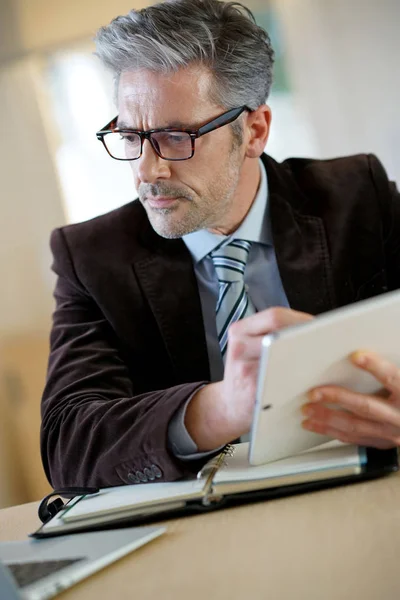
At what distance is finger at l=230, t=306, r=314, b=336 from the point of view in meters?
1.09

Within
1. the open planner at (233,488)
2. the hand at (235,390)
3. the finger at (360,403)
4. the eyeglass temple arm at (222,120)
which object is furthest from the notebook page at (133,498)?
the eyeglass temple arm at (222,120)

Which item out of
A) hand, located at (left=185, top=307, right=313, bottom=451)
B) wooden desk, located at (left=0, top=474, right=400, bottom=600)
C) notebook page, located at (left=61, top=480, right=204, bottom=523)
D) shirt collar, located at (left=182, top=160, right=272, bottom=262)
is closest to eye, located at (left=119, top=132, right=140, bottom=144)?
shirt collar, located at (left=182, top=160, right=272, bottom=262)

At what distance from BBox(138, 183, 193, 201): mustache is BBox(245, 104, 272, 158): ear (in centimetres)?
25

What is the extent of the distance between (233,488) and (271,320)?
23cm

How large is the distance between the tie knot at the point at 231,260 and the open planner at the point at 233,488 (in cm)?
64

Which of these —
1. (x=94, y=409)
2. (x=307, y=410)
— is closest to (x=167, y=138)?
(x=94, y=409)

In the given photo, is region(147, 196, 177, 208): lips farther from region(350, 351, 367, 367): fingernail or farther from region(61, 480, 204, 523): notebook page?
region(350, 351, 367, 367): fingernail

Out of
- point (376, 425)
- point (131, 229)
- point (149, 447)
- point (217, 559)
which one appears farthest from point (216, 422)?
point (131, 229)

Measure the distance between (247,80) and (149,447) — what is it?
842 mm

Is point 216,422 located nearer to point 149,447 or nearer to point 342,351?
point 149,447

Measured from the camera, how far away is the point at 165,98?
1590mm

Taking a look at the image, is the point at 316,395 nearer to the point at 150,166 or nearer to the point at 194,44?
the point at 150,166

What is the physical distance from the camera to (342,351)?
3.30 feet

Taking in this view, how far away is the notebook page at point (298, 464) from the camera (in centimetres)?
110
